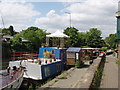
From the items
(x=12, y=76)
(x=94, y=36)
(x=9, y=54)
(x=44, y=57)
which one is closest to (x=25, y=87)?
(x=12, y=76)

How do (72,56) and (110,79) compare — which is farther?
(72,56)

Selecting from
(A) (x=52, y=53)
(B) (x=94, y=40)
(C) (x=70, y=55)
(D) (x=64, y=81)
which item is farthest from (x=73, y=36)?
(D) (x=64, y=81)

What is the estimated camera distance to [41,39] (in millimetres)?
53469

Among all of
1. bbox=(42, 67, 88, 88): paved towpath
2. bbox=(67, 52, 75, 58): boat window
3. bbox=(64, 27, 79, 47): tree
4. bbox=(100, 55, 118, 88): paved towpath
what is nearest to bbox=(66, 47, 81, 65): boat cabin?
bbox=(67, 52, 75, 58): boat window

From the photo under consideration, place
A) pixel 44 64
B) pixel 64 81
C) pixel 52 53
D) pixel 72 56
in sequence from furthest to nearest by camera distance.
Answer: pixel 72 56
pixel 52 53
pixel 44 64
pixel 64 81

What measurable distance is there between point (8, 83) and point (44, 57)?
31.2ft

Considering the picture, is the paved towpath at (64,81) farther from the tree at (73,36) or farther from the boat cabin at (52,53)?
the tree at (73,36)

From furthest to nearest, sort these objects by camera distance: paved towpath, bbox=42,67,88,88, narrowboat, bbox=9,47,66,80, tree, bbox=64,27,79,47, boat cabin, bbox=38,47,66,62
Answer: tree, bbox=64,27,79,47
boat cabin, bbox=38,47,66,62
narrowboat, bbox=9,47,66,80
paved towpath, bbox=42,67,88,88

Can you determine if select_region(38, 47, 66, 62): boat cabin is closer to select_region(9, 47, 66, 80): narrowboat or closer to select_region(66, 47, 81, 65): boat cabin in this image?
select_region(9, 47, 66, 80): narrowboat

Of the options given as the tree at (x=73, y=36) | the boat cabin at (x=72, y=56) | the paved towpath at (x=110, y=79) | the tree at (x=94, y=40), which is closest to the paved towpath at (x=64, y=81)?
the paved towpath at (x=110, y=79)

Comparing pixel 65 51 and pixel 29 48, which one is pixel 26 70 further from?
pixel 29 48

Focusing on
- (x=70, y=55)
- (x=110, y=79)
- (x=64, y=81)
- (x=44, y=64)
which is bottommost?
(x=64, y=81)

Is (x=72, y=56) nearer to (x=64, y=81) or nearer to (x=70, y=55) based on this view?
(x=70, y=55)

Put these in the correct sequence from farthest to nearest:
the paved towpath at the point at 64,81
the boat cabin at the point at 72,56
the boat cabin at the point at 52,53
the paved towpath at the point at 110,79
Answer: the boat cabin at the point at 72,56 → the boat cabin at the point at 52,53 → the paved towpath at the point at 64,81 → the paved towpath at the point at 110,79
